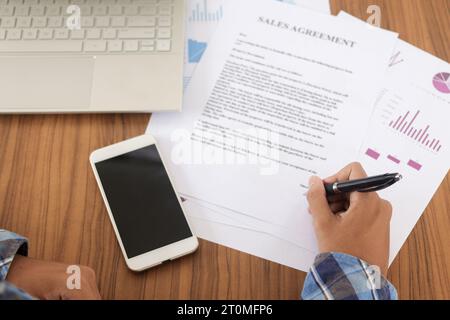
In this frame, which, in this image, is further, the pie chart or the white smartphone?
the pie chart

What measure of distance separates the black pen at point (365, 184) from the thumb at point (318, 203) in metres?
0.01

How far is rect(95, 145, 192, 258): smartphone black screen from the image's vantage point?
0.59 meters

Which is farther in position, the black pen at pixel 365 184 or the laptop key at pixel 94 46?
the laptop key at pixel 94 46

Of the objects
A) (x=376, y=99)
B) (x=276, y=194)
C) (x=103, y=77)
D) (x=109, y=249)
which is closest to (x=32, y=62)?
(x=103, y=77)

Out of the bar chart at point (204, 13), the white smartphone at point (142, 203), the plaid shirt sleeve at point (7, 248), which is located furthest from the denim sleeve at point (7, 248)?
the bar chart at point (204, 13)

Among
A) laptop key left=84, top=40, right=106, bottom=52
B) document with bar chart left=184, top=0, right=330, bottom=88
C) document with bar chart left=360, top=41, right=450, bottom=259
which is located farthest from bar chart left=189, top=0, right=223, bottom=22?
document with bar chart left=360, top=41, right=450, bottom=259

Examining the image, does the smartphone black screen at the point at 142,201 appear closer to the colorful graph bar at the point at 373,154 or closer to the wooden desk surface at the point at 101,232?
the wooden desk surface at the point at 101,232

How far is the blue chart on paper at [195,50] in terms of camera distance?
71 cm

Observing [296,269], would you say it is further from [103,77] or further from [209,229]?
[103,77]

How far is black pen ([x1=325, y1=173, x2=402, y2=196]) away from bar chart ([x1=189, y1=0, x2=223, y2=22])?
339 mm

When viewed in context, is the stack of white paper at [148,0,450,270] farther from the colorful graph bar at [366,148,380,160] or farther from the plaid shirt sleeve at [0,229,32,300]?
the plaid shirt sleeve at [0,229,32,300]

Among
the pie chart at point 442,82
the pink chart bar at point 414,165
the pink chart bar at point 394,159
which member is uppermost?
the pie chart at point 442,82

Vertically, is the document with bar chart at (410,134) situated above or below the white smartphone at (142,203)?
above

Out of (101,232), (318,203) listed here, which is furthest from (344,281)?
(101,232)
